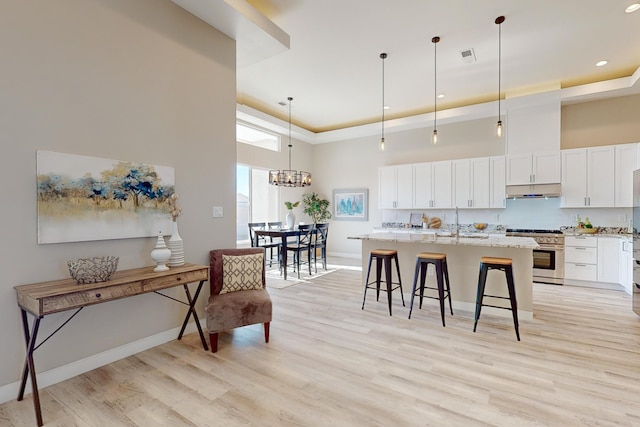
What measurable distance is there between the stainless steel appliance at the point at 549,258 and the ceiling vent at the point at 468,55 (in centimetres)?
325

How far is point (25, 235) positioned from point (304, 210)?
6457 mm

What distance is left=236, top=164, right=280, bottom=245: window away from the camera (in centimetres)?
671

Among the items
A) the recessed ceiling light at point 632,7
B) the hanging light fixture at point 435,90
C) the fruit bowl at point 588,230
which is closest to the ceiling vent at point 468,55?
the hanging light fixture at point 435,90

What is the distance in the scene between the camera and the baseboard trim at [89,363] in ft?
6.78

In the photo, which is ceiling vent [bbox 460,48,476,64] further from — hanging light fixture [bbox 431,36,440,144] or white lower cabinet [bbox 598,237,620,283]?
white lower cabinet [bbox 598,237,620,283]

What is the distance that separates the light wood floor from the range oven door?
1728mm

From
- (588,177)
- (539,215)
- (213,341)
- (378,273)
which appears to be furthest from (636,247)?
(213,341)

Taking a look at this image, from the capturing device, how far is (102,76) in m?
2.49

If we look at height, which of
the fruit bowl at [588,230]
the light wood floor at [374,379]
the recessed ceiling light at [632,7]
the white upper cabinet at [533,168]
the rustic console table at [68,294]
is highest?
the recessed ceiling light at [632,7]

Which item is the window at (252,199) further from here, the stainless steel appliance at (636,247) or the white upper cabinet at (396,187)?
the stainless steel appliance at (636,247)

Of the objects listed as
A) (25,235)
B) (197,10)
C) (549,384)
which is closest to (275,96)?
(197,10)

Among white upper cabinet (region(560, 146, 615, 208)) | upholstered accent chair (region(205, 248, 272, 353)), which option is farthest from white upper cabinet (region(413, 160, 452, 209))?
upholstered accent chair (region(205, 248, 272, 353))

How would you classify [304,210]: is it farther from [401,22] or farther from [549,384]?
[549,384]

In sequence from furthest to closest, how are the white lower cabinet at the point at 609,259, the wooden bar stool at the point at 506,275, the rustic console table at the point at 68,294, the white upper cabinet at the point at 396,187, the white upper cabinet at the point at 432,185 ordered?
the white upper cabinet at the point at 396,187, the white upper cabinet at the point at 432,185, the white lower cabinet at the point at 609,259, the wooden bar stool at the point at 506,275, the rustic console table at the point at 68,294
